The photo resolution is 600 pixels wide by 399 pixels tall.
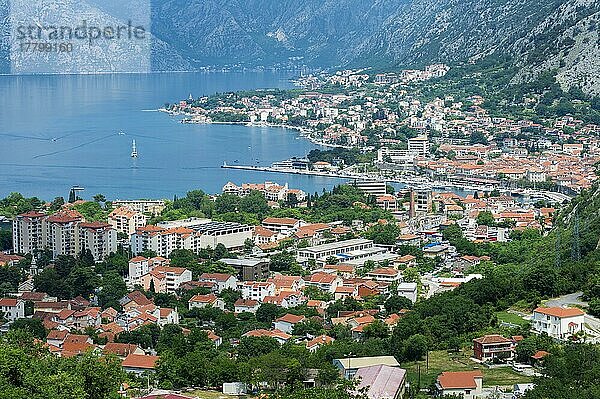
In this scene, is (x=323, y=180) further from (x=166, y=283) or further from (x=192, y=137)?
(x=166, y=283)

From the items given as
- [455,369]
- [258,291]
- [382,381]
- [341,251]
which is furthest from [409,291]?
[382,381]

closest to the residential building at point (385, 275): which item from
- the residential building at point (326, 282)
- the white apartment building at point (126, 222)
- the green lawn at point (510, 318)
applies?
the residential building at point (326, 282)

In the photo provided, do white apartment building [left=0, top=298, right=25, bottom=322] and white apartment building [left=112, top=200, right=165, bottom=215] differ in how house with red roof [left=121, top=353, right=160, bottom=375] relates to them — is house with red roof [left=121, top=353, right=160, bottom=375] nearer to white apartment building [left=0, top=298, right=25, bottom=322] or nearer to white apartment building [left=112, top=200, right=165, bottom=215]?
white apartment building [left=0, top=298, right=25, bottom=322]

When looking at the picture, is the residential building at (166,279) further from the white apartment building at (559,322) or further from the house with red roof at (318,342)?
the white apartment building at (559,322)

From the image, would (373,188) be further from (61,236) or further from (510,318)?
(510,318)

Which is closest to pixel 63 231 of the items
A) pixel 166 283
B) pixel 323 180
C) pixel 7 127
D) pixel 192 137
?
pixel 166 283

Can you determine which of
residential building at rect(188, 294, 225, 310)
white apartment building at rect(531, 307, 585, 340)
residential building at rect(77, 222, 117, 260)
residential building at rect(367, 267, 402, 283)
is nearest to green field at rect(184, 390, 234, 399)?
white apartment building at rect(531, 307, 585, 340)
